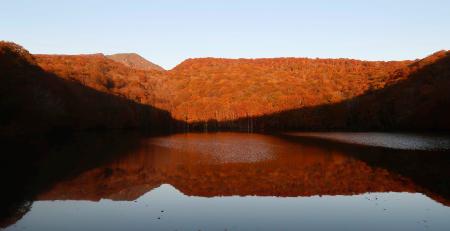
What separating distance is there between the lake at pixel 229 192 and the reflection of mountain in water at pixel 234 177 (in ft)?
0.23

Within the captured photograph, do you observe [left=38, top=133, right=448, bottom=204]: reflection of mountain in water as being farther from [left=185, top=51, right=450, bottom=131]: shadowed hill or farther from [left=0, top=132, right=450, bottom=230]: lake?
[left=185, top=51, right=450, bottom=131]: shadowed hill

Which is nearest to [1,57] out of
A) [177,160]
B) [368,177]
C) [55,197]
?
[177,160]

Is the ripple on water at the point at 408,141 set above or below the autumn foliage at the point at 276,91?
below

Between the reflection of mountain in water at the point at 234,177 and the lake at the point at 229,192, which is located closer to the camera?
the lake at the point at 229,192

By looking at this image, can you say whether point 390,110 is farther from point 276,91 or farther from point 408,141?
point 408,141

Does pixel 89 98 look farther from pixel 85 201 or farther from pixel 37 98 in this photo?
pixel 85 201

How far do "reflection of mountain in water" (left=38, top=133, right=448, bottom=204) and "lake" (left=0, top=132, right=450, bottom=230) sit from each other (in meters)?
0.07

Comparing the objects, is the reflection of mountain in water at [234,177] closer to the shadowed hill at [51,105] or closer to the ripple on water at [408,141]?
the ripple on water at [408,141]

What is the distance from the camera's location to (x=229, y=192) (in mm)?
25906

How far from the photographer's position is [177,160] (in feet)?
133

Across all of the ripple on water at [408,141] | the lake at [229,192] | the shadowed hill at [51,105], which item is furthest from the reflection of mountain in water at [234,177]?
the shadowed hill at [51,105]

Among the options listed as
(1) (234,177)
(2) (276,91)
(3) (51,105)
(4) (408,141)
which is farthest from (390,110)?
(1) (234,177)

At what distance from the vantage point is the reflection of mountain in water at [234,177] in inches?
1018

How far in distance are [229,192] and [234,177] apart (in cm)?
524
